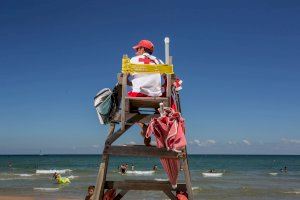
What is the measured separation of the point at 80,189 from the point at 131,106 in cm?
2783

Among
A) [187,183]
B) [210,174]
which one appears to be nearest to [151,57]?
[187,183]

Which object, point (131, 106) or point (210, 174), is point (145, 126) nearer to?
point (131, 106)

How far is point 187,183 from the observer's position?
5797 millimetres

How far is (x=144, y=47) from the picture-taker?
5.89 m

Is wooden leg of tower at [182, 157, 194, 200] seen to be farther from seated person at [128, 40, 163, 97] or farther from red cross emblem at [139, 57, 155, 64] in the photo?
red cross emblem at [139, 57, 155, 64]

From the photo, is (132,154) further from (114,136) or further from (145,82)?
(145,82)

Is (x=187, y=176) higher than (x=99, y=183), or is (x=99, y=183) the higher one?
(x=187, y=176)

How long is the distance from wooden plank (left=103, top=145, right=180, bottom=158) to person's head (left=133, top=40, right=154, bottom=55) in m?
1.28

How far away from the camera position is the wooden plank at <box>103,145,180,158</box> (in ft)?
18.5

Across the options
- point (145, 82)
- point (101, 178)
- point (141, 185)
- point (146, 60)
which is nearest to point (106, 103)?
point (145, 82)

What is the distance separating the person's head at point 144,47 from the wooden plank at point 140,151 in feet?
4.20

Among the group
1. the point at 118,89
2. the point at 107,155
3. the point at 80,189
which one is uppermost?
the point at 118,89

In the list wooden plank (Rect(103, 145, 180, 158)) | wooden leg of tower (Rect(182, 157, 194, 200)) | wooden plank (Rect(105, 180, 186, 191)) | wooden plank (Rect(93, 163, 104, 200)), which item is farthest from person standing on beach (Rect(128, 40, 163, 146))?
wooden plank (Rect(105, 180, 186, 191))

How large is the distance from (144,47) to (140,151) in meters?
1.39
